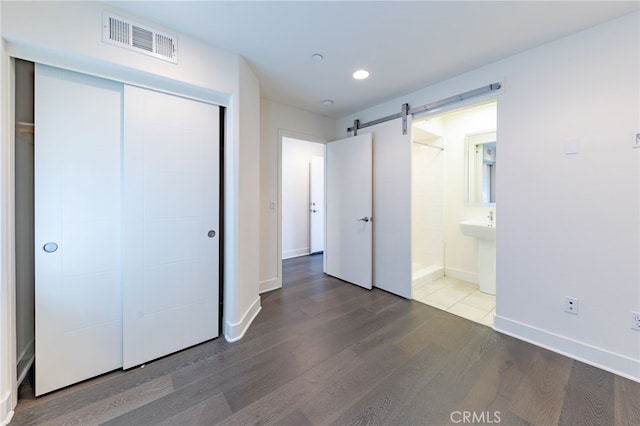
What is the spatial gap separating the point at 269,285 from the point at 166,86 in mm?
2404

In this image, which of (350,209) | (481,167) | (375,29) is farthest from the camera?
(350,209)

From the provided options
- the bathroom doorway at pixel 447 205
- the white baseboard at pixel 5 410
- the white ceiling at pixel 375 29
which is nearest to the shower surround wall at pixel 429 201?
the bathroom doorway at pixel 447 205

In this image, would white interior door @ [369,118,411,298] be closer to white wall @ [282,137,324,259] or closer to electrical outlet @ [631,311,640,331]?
electrical outlet @ [631,311,640,331]

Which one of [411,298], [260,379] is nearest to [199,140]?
[260,379]

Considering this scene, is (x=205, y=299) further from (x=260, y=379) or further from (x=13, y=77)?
(x=13, y=77)

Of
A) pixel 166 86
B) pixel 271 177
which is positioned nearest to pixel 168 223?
pixel 166 86

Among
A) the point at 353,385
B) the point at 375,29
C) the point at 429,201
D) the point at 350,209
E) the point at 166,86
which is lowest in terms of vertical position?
the point at 353,385

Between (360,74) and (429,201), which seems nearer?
(360,74)

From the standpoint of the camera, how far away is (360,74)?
8.09 ft

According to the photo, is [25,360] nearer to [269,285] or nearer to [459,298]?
[269,285]

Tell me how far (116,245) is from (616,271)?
346 centimetres

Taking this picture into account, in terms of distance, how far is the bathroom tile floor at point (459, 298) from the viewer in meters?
2.59

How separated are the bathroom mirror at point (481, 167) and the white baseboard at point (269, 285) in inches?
113

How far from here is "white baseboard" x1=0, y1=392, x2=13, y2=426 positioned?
4.29 feet
